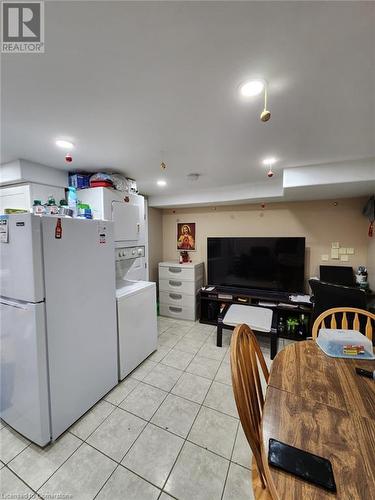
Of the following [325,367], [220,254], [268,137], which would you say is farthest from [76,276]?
[220,254]

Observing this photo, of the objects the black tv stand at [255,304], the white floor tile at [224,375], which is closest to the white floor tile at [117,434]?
the white floor tile at [224,375]

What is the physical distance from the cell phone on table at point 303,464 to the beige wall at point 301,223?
2.92 meters

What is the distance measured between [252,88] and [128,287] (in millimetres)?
2028

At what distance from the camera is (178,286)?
3561mm

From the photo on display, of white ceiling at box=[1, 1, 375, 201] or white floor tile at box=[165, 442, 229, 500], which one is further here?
white floor tile at box=[165, 442, 229, 500]

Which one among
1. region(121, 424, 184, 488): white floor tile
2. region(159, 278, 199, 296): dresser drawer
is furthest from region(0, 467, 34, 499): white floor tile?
region(159, 278, 199, 296): dresser drawer

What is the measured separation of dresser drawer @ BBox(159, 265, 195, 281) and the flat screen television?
35 cm

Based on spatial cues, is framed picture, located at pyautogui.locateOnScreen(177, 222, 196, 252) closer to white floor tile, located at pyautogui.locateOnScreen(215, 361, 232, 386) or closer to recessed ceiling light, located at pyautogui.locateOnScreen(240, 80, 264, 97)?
white floor tile, located at pyautogui.locateOnScreen(215, 361, 232, 386)

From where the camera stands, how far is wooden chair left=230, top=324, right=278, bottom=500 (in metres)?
0.71

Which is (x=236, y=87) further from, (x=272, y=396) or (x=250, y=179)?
(x=250, y=179)

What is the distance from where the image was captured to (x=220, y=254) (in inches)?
136

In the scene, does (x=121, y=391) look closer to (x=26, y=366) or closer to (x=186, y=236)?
(x=26, y=366)

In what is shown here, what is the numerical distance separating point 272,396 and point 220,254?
2.64 m

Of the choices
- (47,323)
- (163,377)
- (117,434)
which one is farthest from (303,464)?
(163,377)
